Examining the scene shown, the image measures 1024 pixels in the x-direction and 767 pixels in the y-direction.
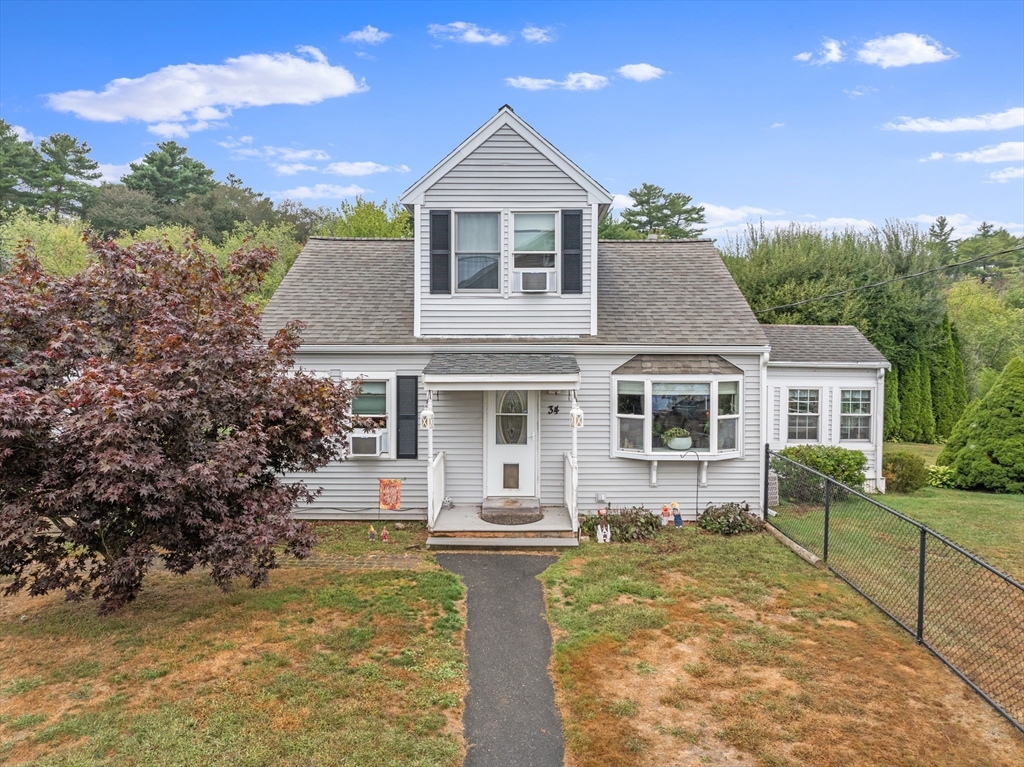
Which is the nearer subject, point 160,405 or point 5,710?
point 5,710

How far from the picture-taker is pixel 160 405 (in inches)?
208

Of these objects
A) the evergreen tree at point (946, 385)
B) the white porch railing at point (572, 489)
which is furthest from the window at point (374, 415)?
the evergreen tree at point (946, 385)

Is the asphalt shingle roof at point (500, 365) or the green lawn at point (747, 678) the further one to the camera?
the asphalt shingle roof at point (500, 365)

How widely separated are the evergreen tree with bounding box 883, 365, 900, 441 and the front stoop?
1743 centimetres

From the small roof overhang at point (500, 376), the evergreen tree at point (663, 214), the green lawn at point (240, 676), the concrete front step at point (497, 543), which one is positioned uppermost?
the evergreen tree at point (663, 214)

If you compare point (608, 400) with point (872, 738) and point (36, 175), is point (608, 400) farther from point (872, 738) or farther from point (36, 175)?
point (36, 175)

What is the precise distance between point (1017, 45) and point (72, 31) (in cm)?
2852

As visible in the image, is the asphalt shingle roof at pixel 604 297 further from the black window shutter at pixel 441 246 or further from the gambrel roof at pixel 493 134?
the gambrel roof at pixel 493 134

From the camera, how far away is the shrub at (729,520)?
31.3 feet

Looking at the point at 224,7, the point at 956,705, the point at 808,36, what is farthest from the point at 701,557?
the point at 224,7

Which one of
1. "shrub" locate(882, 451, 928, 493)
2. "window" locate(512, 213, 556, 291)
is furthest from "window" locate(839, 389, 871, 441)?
"window" locate(512, 213, 556, 291)

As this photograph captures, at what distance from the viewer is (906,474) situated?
1355 cm

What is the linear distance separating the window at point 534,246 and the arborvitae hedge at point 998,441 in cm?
1168

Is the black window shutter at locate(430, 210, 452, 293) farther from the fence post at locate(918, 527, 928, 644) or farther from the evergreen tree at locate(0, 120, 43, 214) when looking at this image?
the evergreen tree at locate(0, 120, 43, 214)
